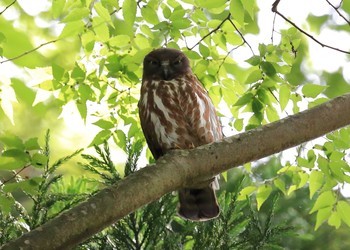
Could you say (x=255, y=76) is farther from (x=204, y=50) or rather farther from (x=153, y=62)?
(x=153, y=62)

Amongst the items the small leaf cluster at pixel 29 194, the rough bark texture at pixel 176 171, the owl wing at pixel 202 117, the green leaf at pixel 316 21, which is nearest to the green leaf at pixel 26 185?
the small leaf cluster at pixel 29 194

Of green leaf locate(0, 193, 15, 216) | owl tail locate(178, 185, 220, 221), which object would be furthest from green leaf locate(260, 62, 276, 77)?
green leaf locate(0, 193, 15, 216)

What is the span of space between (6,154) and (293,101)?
1.35 meters

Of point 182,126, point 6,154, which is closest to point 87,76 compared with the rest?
point 182,126

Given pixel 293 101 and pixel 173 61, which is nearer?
pixel 293 101

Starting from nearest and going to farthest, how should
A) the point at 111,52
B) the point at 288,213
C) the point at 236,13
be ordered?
the point at 236,13
the point at 111,52
the point at 288,213

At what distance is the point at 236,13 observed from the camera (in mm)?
2826

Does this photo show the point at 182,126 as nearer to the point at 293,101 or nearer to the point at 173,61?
the point at 173,61

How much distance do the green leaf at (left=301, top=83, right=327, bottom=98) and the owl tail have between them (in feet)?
2.46

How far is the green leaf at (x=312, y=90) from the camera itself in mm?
3025

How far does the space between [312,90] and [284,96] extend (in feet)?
0.41

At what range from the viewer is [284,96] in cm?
304

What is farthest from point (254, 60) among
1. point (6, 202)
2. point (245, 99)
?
point (6, 202)

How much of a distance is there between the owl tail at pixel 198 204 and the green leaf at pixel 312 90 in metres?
0.75
